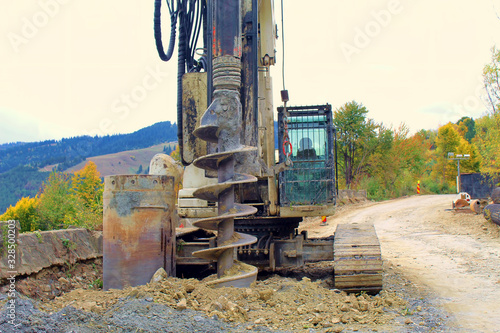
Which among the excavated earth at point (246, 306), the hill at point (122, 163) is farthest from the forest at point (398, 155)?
the hill at point (122, 163)

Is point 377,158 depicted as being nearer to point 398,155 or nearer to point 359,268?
point 398,155

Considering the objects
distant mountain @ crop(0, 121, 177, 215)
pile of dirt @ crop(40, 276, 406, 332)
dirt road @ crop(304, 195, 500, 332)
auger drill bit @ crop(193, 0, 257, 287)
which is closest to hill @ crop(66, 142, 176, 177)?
distant mountain @ crop(0, 121, 177, 215)

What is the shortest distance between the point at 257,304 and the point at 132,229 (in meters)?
1.35

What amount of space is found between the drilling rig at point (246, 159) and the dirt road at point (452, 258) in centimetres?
101

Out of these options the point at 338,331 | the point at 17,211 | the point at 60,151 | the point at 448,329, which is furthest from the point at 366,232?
the point at 60,151

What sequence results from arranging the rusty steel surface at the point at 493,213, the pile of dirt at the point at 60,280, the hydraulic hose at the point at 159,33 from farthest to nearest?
the rusty steel surface at the point at 493,213 → the hydraulic hose at the point at 159,33 → the pile of dirt at the point at 60,280

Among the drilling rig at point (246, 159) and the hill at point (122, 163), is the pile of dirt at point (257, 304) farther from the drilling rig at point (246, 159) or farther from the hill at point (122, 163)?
the hill at point (122, 163)

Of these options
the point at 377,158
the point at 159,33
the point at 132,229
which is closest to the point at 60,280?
the point at 132,229

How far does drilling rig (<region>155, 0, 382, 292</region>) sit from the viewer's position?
4273mm

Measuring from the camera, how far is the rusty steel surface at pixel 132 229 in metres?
4.35

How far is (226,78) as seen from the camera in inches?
167

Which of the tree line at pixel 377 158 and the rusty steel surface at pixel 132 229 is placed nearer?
the rusty steel surface at pixel 132 229

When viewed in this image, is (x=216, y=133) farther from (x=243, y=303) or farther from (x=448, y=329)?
(x=448, y=329)

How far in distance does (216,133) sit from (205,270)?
107 inches
